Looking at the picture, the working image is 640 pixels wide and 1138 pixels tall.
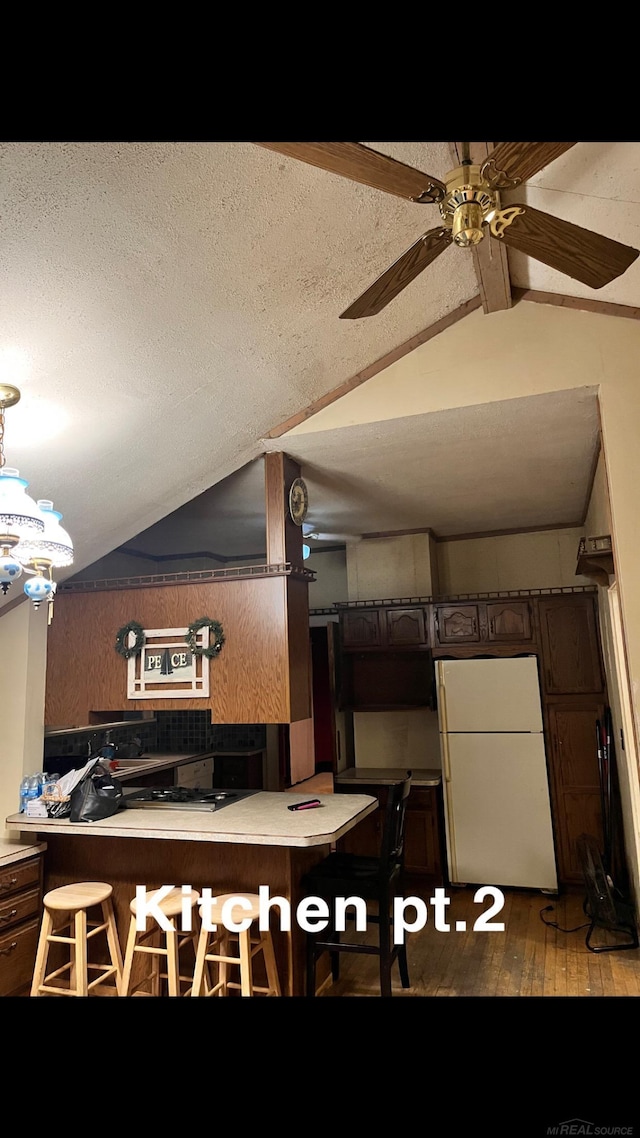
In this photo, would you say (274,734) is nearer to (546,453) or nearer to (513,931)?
(513,931)

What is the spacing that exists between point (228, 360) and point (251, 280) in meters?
0.39

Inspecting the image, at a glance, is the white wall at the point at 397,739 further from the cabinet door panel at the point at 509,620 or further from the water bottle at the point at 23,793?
the water bottle at the point at 23,793

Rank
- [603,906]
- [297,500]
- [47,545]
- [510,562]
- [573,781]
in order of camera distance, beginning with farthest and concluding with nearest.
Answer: [510,562], [573,781], [603,906], [297,500], [47,545]

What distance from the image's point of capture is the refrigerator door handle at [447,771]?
4.38m

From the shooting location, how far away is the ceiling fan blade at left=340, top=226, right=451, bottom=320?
1658mm

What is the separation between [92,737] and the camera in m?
4.41

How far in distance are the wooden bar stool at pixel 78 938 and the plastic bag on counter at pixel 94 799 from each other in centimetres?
28

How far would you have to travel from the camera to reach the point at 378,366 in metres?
3.03

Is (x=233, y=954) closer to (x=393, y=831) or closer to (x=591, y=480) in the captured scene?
(x=393, y=831)

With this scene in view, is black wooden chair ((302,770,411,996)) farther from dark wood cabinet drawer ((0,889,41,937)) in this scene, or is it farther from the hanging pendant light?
the hanging pendant light

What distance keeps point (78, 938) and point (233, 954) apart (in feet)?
2.10

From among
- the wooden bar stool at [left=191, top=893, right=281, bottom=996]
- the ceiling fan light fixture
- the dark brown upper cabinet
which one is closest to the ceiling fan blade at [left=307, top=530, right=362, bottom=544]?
the dark brown upper cabinet

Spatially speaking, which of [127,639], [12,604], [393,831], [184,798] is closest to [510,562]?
[393,831]

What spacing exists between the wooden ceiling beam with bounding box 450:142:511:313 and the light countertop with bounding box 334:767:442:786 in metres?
3.05
